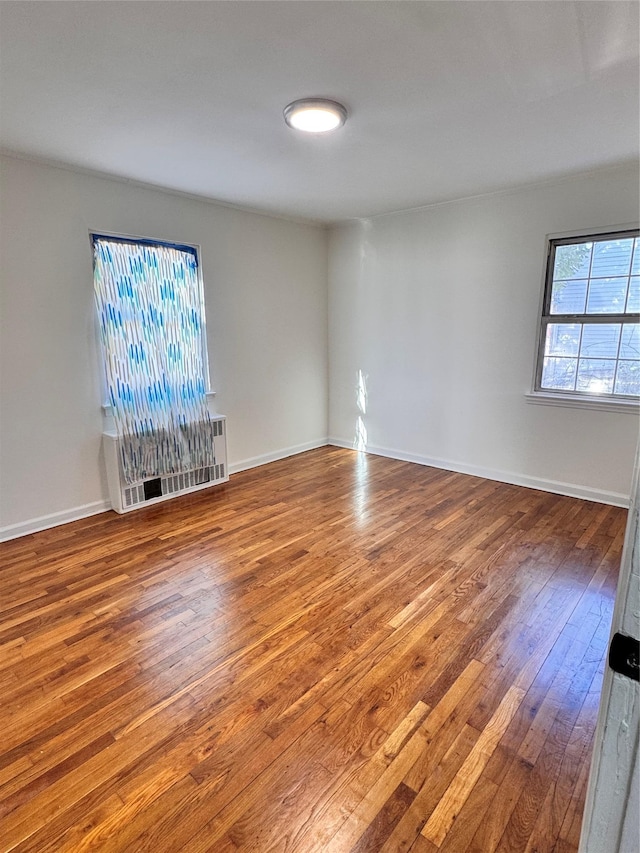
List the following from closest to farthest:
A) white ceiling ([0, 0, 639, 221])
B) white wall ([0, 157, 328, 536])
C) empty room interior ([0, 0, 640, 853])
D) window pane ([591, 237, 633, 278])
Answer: empty room interior ([0, 0, 640, 853]), white ceiling ([0, 0, 639, 221]), white wall ([0, 157, 328, 536]), window pane ([591, 237, 633, 278])

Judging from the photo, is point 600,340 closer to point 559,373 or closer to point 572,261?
point 559,373

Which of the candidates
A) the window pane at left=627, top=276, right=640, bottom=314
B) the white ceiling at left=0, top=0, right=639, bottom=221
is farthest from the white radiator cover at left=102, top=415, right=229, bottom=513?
the window pane at left=627, top=276, right=640, bottom=314

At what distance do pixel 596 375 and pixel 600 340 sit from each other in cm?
28

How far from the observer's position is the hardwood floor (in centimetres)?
140

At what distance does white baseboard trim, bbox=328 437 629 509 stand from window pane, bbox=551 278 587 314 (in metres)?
1.45

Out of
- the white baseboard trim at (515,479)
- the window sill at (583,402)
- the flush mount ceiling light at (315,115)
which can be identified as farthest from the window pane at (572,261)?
the flush mount ceiling light at (315,115)

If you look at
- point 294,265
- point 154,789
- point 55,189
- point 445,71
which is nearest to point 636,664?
point 154,789

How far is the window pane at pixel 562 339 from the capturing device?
12.3 feet

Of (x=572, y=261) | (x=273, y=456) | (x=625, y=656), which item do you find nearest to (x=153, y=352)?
(x=273, y=456)

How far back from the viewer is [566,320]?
3.75 metres

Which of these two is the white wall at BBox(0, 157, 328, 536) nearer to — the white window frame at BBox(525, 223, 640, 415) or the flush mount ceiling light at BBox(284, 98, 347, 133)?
the flush mount ceiling light at BBox(284, 98, 347, 133)

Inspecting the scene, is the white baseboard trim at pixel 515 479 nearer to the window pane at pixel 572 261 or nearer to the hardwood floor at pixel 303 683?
the hardwood floor at pixel 303 683

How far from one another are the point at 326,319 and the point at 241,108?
3.14 meters

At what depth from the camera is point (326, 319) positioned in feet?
17.7
